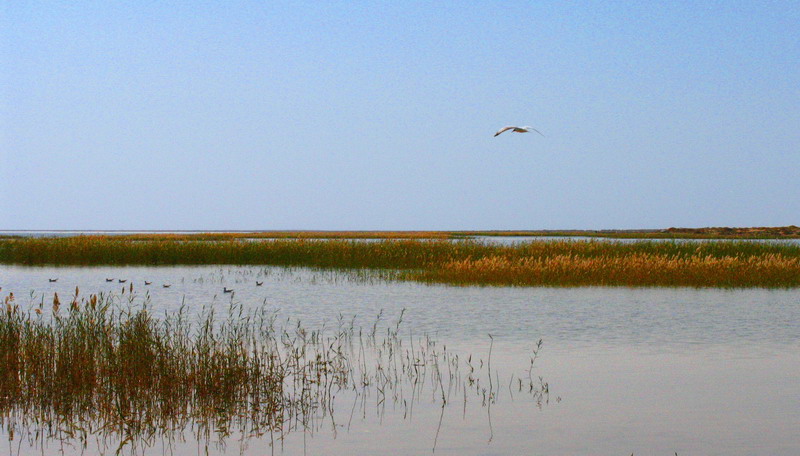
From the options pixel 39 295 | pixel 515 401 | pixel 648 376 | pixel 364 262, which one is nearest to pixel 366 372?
pixel 515 401

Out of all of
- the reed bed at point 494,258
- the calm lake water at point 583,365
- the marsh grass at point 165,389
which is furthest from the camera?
the reed bed at point 494,258

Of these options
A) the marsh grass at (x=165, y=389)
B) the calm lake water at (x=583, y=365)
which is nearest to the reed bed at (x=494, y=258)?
the calm lake water at (x=583, y=365)

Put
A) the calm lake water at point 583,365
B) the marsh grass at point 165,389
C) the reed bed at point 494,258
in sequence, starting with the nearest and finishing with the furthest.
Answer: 1. the calm lake water at point 583,365
2. the marsh grass at point 165,389
3. the reed bed at point 494,258

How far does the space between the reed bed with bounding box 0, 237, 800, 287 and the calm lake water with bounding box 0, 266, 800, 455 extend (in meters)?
1.98

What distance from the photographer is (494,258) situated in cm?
2669

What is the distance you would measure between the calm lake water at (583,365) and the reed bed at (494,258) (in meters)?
1.98

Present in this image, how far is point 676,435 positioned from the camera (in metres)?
7.89

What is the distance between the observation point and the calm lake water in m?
7.59

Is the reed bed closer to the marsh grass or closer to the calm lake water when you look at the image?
the calm lake water

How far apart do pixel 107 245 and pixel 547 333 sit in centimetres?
2897

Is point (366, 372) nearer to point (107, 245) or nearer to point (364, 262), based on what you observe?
point (364, 262)

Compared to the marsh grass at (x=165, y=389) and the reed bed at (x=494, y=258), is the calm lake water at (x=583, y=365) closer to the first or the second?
the marsh grass at (x=165, y=389)

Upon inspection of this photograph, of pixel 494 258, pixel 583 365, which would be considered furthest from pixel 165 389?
pixel 494 258

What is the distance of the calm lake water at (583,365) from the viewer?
7594mm
